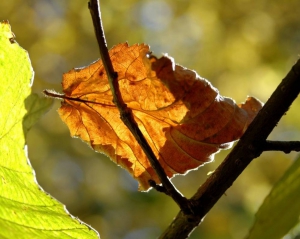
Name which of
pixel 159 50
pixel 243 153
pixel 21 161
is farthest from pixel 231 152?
→ pixel 159 50

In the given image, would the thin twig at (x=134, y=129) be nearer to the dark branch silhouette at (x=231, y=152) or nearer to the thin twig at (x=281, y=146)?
the dark branch silhouette at (x=231, y=152)

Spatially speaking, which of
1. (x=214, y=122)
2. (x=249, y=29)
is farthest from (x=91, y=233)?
(x=249, y=29)

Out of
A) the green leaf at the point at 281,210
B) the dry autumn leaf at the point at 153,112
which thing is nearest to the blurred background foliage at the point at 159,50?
the dry autumn leaf at the point at 153,112

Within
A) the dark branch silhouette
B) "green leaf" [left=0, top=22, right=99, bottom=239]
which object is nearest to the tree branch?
the dark branch silhouette

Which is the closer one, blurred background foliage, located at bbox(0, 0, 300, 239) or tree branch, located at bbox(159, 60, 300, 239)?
tree branch, located at bbox(159, 60, 300, 239)

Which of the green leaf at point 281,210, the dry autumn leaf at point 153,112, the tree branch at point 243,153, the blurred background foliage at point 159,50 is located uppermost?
the blurred background foliage at point 159,50

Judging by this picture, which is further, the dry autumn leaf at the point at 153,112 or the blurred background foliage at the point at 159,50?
the blurred background foliage at the point at 159,50

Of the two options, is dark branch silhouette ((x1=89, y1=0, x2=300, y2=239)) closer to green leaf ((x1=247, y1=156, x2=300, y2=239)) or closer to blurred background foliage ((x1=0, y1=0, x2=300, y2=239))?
green leaf ((x1=247, y1=156, x2=300, y2=239))
